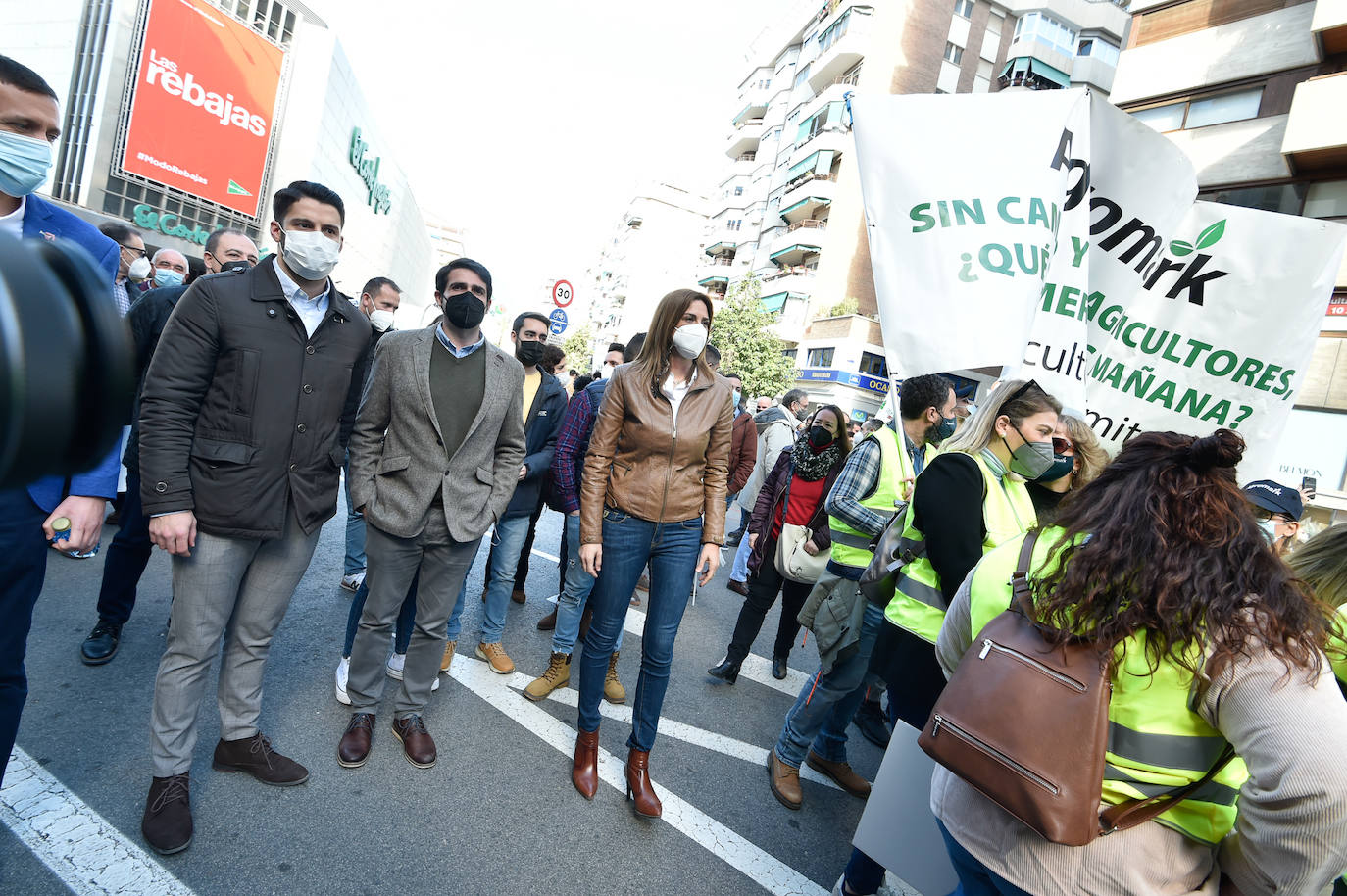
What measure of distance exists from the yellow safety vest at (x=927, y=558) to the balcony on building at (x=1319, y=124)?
17003 millimetres

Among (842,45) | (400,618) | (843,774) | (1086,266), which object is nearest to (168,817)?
(400,618)

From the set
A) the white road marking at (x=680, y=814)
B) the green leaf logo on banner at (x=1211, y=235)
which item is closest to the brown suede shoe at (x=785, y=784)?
the white road marking at (x=680, y=814)

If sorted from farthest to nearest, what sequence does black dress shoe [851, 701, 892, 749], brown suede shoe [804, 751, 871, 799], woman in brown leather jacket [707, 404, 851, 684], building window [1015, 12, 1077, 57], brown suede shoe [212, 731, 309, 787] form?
building window [1015, 12, 1077, 57], woman in brown leather jacket [707, 404, 851, 684], black dress shoe [851, 701, 892, 749], brown suede shoe [804, 751, 871, 799], brown suede shoe [212, 731, 309, 787]

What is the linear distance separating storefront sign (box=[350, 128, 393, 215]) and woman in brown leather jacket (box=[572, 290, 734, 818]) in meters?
56.8

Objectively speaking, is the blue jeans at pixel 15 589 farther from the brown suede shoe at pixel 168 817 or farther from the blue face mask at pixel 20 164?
the blue face mask at pixel 20 164

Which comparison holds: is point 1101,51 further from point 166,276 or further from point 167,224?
point 167,224

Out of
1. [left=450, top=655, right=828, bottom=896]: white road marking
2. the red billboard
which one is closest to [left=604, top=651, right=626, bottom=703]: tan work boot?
[left=450, top=655, right=828, bottom=896]: white road marking

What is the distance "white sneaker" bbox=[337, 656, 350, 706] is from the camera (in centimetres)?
342

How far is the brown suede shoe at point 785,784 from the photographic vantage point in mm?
3289

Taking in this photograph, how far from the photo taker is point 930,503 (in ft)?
8.23

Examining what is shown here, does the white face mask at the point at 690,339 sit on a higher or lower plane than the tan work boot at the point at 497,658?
higher

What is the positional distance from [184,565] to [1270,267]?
200 inches

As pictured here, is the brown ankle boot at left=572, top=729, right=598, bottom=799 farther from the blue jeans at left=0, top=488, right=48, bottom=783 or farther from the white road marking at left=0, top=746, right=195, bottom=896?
the blue jeans at left=0, top=488, right=48, bottom=783

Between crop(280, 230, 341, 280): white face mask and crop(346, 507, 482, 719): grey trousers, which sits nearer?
crop(280, 230, 341, 280): white face mask
